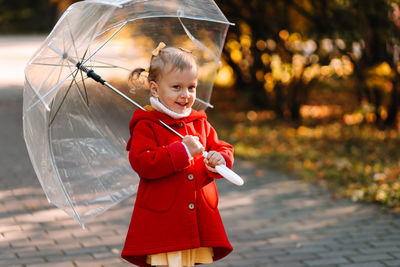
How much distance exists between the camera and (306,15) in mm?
9094

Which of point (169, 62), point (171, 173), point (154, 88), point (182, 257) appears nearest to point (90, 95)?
point (154, 88)

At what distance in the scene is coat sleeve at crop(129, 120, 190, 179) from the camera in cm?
279

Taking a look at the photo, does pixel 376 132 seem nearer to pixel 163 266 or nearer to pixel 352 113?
pixel 352 113

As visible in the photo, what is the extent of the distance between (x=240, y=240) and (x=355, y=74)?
506 centimetres

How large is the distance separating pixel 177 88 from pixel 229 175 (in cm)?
51

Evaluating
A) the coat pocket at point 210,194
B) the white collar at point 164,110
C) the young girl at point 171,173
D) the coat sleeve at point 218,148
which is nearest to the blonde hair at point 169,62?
the young girl at point 171,173

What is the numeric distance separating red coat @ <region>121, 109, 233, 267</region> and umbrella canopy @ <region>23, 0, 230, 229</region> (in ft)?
1.42

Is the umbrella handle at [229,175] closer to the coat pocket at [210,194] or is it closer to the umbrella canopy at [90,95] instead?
the coat pocket at [210,194]

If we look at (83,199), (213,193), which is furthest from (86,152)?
(213,193)

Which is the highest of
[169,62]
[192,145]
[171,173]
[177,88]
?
[169,62]

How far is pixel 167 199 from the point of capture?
2.89 metres

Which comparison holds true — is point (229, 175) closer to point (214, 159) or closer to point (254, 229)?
point (214, 159)

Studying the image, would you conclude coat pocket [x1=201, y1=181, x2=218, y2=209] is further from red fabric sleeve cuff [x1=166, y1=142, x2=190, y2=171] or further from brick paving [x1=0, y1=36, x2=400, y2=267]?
brick paving [x1=0, y1=36, x2=400, y2=267]

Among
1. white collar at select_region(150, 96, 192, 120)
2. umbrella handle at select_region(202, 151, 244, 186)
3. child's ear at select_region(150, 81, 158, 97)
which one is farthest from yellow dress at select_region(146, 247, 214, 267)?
child's ear at select_region(150, 81, 158, 97)
